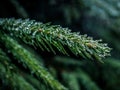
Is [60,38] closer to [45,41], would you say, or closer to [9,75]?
[45,41]

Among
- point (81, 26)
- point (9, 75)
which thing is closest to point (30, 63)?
point (9, 75)

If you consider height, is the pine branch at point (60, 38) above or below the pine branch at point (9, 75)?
above

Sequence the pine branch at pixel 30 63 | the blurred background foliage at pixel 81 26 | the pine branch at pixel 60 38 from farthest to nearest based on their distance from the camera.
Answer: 1. the blurred background foliage at pixel 81 26
2. the pine branch at pixel 30 63
3. the pine branch at pixel 60 38

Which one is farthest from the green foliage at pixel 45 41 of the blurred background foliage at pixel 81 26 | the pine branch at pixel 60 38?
the blurred background foliage at pixel 81 26

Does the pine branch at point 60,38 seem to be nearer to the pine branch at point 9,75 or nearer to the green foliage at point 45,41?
the green foliage at point 45,41

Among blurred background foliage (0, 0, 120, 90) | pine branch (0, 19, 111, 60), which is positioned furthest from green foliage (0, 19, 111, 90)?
blurred background foliage (0, 0, 120, 90)

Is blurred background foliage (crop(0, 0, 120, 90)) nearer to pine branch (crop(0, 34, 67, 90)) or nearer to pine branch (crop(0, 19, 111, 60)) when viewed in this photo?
pine branch (crop(0, 34, 67, 90))
